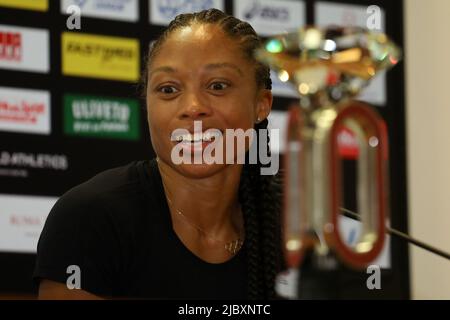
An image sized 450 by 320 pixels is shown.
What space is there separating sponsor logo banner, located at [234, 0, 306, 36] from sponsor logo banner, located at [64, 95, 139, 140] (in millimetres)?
581

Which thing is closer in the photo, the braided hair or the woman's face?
the woman's face

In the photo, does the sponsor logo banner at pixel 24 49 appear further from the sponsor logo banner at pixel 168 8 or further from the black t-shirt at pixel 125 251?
the black t-shirt at pixel 125 251

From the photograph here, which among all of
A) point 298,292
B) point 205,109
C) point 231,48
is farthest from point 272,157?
point 298,292

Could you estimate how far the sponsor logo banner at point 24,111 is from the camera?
3326 mm

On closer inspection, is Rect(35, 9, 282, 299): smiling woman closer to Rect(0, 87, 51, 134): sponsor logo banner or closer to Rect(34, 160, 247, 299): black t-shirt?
Rect(34, 160, 247, 299): black t-shirt

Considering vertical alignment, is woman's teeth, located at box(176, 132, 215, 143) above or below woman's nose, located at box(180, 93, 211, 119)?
below

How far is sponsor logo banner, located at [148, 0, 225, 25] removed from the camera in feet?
11.8

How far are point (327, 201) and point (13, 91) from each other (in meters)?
2.77

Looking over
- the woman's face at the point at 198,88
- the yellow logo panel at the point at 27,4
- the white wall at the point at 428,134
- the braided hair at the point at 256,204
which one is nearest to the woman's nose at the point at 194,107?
the woman's face at the point at 198,88

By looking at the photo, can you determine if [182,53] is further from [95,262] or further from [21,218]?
[21,218]

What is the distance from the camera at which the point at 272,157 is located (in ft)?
6.58

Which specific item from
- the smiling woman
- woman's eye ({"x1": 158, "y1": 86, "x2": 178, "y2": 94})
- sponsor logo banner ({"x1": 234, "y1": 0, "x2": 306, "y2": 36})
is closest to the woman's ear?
the smiling woman

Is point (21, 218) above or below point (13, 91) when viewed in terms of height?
below
